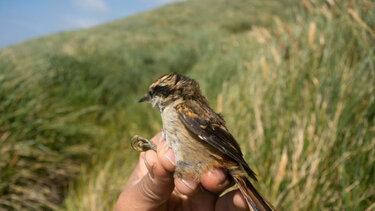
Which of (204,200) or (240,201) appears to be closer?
(240,201)

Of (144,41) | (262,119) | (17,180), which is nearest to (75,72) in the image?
(17,180)

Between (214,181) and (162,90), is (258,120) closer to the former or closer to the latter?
(162,90)

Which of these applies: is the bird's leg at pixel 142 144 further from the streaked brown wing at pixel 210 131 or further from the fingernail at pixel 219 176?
the fingernail at pixel 219 176

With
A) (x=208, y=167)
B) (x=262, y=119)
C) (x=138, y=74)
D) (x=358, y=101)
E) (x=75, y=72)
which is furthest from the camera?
(x=138, y=74)

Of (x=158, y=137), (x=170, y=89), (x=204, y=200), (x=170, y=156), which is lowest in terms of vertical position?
(x=204, y=200)

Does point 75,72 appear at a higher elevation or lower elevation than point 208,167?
higher

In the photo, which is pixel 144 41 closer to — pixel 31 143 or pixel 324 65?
pixel 31 143

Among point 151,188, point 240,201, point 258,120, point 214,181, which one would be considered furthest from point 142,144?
point 258,120

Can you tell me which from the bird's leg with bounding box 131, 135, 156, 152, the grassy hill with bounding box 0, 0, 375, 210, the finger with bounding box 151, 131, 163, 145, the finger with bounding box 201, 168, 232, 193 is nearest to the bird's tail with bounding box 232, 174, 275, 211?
the finger with bounding box 201, 168, 232, 193
